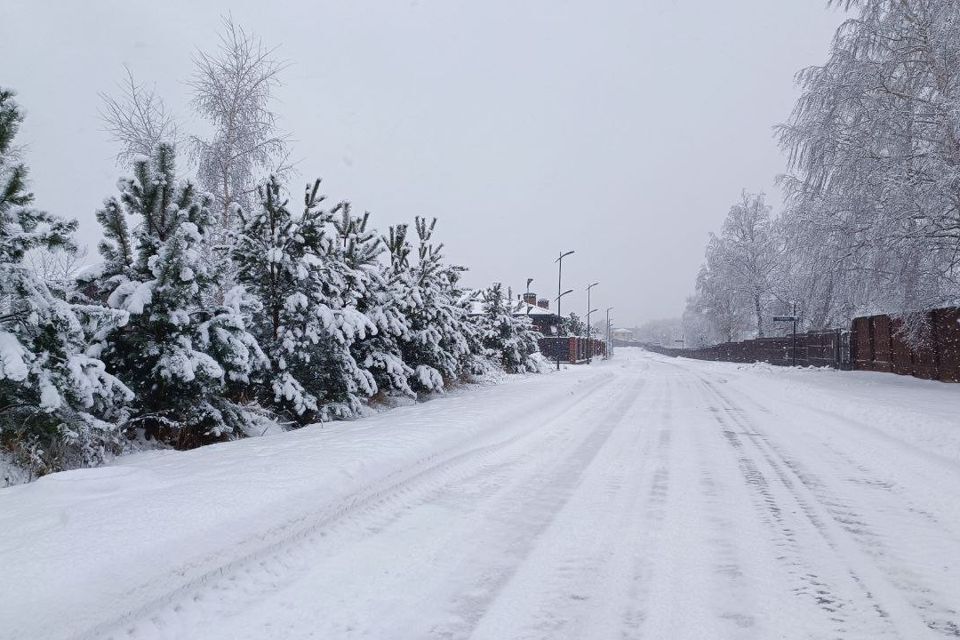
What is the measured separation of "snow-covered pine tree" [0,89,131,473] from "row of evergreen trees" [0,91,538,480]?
1cm

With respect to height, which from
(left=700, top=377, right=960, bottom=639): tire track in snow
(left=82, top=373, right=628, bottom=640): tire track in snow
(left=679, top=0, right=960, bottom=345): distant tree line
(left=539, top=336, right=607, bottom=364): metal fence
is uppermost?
(left=679, top=0, right=960, bottom=345): distant tree line

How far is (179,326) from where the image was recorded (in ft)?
21.0

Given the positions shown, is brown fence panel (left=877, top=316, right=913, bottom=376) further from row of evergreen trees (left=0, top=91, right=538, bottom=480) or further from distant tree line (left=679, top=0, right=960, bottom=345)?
row of evergreen trees (left=0, top=91, right=538, bottom=480)

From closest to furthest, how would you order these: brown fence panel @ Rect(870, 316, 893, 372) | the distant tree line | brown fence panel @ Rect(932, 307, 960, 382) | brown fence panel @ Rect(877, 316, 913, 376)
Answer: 1. the distant tree line
2. brown fence panel @ Rect(932, 307, 960, 382)
3. brown fence panel @ Rect(877, 316, 913, 376)
4. brown fence panel @ Rect(870, 316, 893, 372)

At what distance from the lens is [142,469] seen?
484 cm

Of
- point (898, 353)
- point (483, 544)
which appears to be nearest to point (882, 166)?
point (898, 353)

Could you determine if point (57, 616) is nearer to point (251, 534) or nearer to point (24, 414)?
point (251, 534)

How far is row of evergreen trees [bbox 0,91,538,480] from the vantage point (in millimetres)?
4941

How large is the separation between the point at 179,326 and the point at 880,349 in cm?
2056

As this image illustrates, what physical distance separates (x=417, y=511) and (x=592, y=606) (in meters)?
1.82

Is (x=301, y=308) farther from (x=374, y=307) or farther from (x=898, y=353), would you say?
(x=898, y=353)

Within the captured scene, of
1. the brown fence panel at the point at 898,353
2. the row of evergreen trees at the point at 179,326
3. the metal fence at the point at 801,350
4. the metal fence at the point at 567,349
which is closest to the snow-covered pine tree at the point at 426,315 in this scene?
the row of evergreen trees at the point at 179,326

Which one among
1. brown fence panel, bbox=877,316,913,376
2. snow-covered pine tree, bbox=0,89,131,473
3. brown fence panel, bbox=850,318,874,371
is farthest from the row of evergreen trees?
brown fence panel, bbox=850,318,874,371

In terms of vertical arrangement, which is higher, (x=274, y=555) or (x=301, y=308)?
(x=301, y=308)
